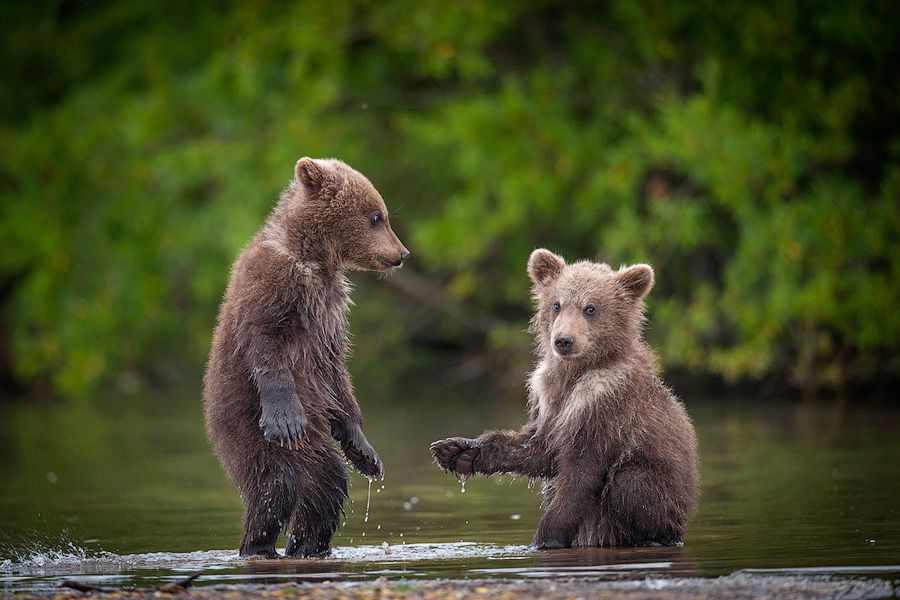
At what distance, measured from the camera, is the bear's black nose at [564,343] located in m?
8.65

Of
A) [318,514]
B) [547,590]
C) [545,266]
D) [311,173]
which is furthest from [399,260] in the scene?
[547,590]

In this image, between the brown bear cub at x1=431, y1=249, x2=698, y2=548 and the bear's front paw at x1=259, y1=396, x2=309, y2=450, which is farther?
the brown bear cub at x1=431, y1=249, x2=698, y2=548

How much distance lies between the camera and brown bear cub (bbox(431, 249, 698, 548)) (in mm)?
8547

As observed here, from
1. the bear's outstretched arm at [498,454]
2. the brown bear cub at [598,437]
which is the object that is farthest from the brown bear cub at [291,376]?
the brown bear cub at [598,437]

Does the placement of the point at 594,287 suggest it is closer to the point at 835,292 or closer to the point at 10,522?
the point at 10,522

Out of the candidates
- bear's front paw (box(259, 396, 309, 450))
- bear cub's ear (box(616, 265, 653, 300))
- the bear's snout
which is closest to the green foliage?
bear cub's ear (box(616, 265, 653, 300))

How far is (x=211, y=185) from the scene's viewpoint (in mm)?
25672

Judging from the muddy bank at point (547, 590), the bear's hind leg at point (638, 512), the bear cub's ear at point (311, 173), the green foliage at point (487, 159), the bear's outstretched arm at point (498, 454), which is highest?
the green foliage at point (487, 159)

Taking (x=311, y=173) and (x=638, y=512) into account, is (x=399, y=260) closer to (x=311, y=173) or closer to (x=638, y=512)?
(x=311, y=173)

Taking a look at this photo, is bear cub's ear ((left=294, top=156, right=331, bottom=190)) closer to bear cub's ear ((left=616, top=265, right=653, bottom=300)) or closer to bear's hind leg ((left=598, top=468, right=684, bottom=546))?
bear cub's ear ((left=616, top=265, right=653, bottom=300))

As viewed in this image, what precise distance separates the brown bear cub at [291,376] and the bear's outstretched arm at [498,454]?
460 mm

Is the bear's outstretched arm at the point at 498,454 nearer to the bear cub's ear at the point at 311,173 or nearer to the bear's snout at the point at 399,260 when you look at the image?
the bear's snout at the point at 399,260

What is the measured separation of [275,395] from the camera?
323 inches

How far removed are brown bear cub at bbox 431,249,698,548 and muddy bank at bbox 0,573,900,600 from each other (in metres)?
1.44
